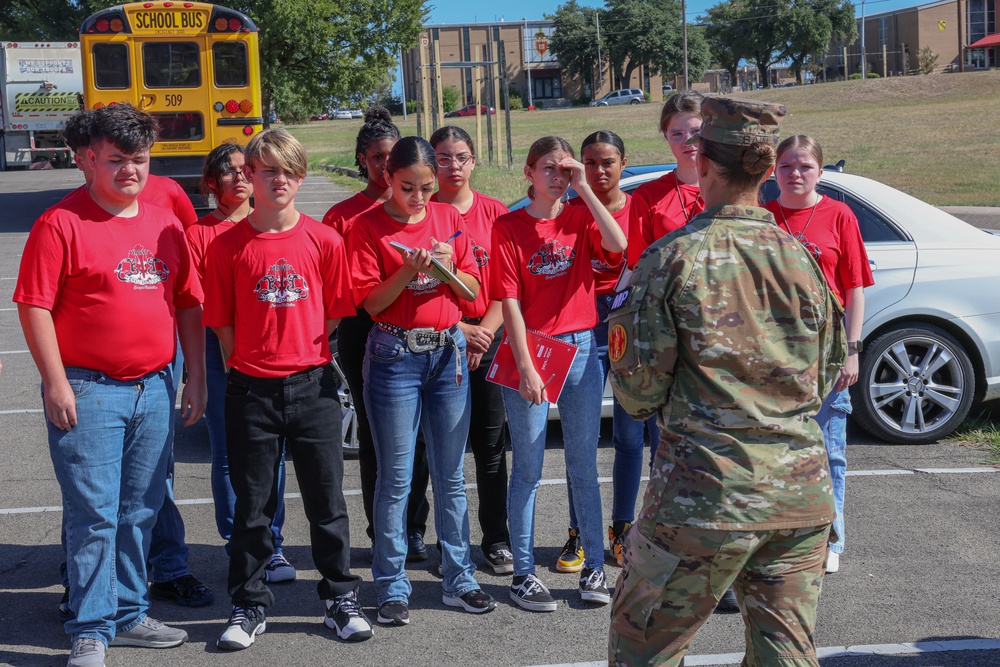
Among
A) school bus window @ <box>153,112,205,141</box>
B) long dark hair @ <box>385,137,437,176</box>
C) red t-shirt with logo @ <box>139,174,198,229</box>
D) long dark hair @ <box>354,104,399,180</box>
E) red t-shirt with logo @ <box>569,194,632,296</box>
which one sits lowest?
red t-shirt with logo @ <box>569,194,632,296</box>

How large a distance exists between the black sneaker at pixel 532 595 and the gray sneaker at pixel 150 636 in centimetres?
139

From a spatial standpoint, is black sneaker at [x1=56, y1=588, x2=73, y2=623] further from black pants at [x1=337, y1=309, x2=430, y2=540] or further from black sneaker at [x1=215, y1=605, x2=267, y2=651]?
black pants at [x1=337, y1=309, x2=430, y2=540]

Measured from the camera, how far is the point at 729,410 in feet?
8.22

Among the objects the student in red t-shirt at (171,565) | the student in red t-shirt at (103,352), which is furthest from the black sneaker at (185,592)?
the student in red t-shirt at (103,352)

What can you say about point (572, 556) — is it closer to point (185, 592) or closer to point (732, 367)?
point (185, 592)

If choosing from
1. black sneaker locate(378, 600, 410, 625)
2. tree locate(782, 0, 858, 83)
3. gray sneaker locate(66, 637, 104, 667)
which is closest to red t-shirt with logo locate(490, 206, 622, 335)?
black sneaker locate(378, 600, 410, 625)

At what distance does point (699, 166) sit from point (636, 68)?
105m

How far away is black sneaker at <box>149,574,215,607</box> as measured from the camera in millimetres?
4484

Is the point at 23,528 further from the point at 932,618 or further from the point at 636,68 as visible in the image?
the point at 636,68

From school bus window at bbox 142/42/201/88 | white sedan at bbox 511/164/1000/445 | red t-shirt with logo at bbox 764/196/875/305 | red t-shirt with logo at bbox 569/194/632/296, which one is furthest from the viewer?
school bus window at bbox 142/42/201/88

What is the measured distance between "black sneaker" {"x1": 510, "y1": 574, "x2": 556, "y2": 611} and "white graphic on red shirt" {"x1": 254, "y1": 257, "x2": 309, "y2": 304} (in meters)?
1.56

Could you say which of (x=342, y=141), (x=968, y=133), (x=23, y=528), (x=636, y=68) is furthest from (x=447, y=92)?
(x=23, y=528)

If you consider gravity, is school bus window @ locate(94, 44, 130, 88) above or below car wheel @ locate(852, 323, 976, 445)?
above

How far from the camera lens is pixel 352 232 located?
4301 mm
